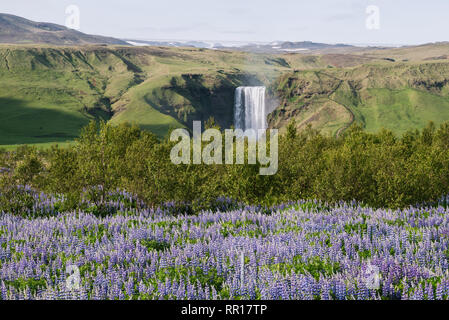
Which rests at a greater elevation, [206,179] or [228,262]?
[228,262]

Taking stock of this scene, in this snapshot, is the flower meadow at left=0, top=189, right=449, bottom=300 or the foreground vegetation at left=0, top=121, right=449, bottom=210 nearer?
the flower meadow at left=0, top=189, right=449, bottom=300

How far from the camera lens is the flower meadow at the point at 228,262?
5875 millimetres

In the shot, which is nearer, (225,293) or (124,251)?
(225,293)

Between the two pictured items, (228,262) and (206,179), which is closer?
(228,262)

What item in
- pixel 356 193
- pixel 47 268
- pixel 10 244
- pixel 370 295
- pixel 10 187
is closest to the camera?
pixel 370 295

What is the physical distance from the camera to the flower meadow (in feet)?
19.3

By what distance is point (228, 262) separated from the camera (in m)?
7.38

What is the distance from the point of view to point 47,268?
22.9 feet

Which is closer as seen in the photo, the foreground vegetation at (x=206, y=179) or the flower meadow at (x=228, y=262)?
the flower meadow at (x=228, y=262)

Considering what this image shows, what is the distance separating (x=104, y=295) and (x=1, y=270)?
2.48 m
